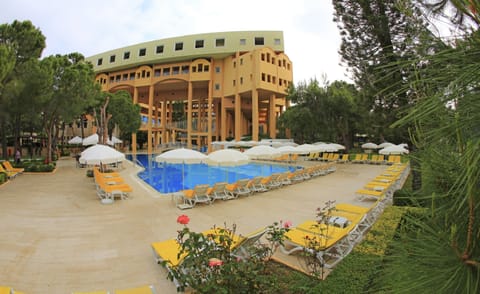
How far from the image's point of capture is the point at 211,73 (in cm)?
3669

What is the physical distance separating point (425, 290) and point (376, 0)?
8811mm

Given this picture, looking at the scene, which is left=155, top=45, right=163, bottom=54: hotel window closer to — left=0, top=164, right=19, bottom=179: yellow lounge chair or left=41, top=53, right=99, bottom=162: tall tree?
left=41, top=53, right=99, bottom=162: tall tree

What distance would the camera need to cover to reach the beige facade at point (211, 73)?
3297 cm

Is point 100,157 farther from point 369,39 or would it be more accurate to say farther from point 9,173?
point 369,39

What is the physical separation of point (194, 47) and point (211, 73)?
479cm

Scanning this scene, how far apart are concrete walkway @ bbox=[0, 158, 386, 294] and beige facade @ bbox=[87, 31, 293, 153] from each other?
22.7 m

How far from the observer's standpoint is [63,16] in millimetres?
12547

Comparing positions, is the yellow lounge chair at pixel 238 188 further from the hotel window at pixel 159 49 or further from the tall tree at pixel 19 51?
the hotel window at pixel 159 49

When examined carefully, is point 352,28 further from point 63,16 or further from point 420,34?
point 63,16

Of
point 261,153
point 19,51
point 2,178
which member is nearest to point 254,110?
point 261,153

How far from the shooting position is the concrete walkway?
172 inches

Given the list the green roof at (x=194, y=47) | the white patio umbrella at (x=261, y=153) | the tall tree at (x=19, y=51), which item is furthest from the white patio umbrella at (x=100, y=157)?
the green roof at (x=194, y=47)

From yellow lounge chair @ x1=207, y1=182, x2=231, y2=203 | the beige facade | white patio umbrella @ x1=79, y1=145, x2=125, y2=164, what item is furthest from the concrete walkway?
the beige facade

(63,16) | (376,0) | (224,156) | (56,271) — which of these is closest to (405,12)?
(56,271)
